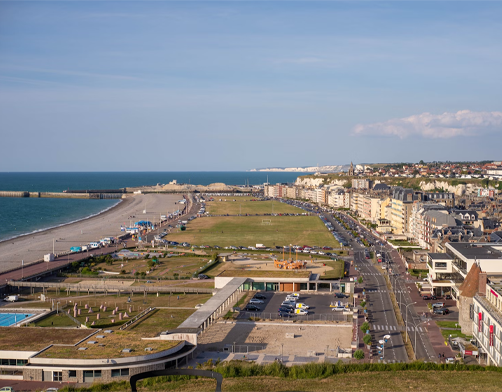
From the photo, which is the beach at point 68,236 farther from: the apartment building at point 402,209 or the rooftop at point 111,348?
the apartment building at point 402,209

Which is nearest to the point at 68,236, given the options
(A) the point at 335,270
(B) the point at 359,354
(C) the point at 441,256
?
(A) the point at 335,270

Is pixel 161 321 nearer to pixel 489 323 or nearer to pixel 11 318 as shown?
pixel 11 318

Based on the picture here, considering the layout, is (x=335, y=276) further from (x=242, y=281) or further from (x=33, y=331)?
(x=33, y=331)

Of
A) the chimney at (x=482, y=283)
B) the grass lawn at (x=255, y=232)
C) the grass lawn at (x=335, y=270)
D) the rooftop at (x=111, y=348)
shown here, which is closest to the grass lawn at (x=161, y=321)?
the rooftop at (x=111, y=348)

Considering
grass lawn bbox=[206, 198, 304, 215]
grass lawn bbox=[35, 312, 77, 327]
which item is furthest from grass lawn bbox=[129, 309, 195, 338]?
grass lawn bbox=[206, 198, 304, 215]

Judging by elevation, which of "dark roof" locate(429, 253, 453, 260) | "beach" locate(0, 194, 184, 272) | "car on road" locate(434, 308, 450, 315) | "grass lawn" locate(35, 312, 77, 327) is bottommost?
"grass lawn" locate(35, 312, 77, 327)

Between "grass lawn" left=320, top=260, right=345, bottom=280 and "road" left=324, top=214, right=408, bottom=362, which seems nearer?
"road" left=324, top=214, right=408, bottom=362

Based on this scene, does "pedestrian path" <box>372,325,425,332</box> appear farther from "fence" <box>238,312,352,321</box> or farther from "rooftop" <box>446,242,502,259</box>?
"rooftop" <box>446,242,502,259</box>

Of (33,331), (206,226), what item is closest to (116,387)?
(33,331)
